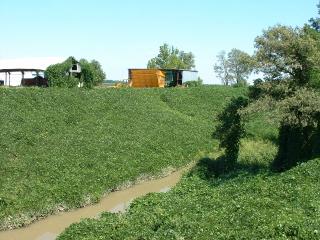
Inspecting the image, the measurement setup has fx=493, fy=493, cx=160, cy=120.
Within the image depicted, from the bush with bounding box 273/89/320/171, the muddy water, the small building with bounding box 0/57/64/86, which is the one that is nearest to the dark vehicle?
the small building with bounding box 0/57/64/86

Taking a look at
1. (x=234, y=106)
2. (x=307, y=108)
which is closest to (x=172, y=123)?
(x=234, y=106)

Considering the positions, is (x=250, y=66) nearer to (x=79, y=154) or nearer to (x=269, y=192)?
(x=269, y=192)

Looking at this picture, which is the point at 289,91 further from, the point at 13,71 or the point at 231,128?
the point at 13,71

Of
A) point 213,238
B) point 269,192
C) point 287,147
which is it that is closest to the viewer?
point 213,238

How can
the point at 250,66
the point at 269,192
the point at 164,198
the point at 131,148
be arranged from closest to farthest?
the point at 269,192 → the point at 164,198 → the point at 250,66 → the point at 131,148

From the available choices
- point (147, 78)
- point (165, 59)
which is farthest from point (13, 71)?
point (165, 59)

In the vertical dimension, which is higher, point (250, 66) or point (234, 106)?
point (250, 66)

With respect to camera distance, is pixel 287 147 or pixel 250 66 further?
pixel 287 147

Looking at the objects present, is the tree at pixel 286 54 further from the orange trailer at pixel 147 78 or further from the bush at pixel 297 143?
the orange trailer at pixel 147 78

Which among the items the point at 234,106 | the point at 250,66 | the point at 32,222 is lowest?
the point at 32,222

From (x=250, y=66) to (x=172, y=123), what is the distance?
15035 millimetres

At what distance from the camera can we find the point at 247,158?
33.0 m

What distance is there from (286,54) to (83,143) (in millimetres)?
13325

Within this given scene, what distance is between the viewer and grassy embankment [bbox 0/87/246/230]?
23.4m
